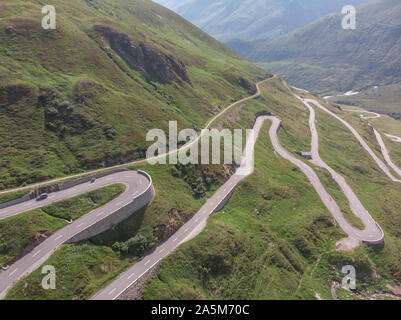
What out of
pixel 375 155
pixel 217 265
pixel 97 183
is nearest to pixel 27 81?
pixel 97 183

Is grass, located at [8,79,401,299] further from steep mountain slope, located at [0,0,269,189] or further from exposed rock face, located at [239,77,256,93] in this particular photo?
exposed rock face, located at [239,77,256,93]

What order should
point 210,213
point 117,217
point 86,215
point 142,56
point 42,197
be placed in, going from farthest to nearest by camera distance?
1. point 142,56
2. point 210,213
3. point 42,197
4. point 117,217
5. point 86,215

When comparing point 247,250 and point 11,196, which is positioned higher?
point 11,196

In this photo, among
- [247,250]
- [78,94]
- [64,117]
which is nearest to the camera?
[247,250]

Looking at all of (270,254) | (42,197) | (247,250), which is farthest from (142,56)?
(270,254)

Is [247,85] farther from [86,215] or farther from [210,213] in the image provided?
[86,215]

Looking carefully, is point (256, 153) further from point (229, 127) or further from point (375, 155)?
point (375, 155)

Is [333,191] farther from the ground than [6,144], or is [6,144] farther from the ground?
[6,144]
